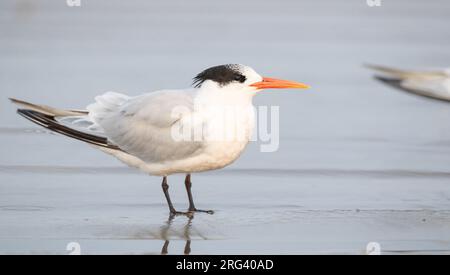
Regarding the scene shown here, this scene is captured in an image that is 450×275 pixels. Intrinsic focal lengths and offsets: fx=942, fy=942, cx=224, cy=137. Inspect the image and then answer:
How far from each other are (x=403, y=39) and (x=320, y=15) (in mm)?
1171

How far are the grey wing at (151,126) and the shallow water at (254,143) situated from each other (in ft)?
1.08

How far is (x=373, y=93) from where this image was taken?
8250 mm

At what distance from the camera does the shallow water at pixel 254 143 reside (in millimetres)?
4922

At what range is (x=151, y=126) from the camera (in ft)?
17.7

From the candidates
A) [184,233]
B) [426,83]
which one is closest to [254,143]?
[426,83]

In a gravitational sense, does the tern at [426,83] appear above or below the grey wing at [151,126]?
above

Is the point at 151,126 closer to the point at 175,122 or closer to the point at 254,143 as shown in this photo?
the point at 175,122

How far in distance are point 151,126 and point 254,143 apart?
1.63m

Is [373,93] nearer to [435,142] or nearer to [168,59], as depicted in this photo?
[435,142]

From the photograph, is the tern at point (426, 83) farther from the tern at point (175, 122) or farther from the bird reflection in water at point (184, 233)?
the bird reflection in water at point (184, 233)

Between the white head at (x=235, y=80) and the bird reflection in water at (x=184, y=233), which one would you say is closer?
the bird reflection in water at (x=184, y=233)

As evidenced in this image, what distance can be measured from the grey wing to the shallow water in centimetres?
33

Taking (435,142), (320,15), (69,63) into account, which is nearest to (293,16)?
(320,15)

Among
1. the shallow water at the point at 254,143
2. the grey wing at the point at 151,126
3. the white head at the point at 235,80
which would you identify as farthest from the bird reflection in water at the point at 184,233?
the white head at the point at 235,80
